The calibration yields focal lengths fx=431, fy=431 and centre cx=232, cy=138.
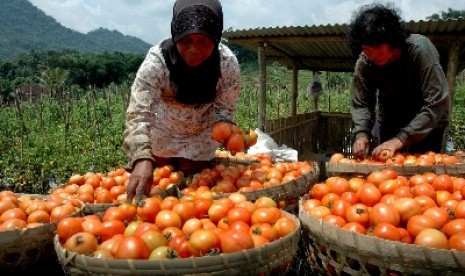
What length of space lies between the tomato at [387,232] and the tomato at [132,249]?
0.97 metres

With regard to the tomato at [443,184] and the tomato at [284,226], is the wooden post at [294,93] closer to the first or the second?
the tomato at [443,184]

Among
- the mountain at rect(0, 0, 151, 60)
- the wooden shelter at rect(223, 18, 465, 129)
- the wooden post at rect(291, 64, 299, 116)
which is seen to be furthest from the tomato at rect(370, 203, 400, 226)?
the mountain at rect(0, 0, 151, 60)

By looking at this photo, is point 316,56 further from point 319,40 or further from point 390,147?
point 390,147

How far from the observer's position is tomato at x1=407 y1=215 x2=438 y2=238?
6.13ft

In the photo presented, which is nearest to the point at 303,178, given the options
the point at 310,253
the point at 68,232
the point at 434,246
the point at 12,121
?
the point at 310,253

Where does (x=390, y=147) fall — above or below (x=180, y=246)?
above

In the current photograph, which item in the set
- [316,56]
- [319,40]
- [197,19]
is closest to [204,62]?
[197,19]

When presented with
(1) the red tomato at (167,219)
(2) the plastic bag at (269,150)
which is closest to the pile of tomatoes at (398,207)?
(1) the red tomato at (167,219)

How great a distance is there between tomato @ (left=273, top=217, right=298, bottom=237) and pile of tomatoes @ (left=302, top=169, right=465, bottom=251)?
16 cm

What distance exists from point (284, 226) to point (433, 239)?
2.07ft

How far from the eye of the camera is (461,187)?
238cm

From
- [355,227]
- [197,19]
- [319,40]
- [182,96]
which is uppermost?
[319,40]

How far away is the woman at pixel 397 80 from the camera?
3154 millimetres

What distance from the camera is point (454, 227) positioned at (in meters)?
1.86
